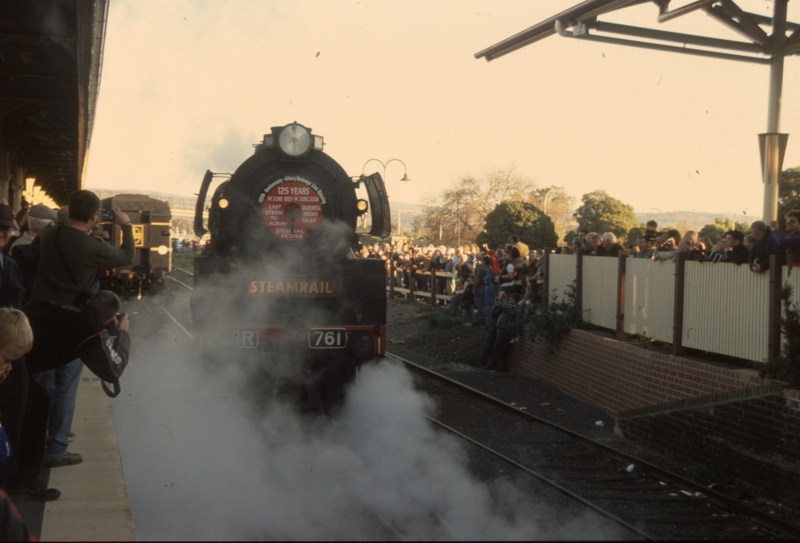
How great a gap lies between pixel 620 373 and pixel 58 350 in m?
6.02

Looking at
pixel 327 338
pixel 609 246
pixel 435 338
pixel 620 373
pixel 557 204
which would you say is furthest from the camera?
pixel 557 204

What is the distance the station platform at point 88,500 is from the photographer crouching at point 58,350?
17 centimetres

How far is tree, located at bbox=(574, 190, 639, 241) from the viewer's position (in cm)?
3794

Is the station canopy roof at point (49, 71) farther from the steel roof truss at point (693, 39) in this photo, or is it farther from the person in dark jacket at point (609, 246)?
the steel roof truss at point (693, 39)

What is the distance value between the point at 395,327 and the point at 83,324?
1358 cm

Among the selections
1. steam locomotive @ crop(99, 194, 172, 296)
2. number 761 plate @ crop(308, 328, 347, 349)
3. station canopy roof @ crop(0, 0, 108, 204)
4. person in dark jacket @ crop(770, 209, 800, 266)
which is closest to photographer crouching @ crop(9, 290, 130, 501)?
number 761 plate @ crop(308, 328, 347, 349)

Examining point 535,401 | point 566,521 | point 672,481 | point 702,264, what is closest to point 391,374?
point 535,401

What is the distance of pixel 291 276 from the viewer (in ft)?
25.7

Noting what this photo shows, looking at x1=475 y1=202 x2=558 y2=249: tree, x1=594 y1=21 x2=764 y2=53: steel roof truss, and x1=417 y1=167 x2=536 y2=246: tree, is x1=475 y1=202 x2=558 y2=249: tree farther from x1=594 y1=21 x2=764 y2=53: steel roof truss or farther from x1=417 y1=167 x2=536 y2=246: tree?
x1=594 y1=21 x2=764 y2=53: steel roof truss

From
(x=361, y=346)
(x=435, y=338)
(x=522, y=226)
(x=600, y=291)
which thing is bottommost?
(x=435, y=338)

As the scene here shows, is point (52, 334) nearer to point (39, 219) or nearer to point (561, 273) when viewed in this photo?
point (39, 219)

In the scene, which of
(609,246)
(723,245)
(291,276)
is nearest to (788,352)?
(723,245)

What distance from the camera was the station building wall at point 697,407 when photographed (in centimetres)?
589

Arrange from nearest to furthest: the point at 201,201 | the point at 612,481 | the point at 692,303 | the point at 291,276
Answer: the point at 612,481 → the point at 291,276 → the point at 692,303 → the point at 201,201
